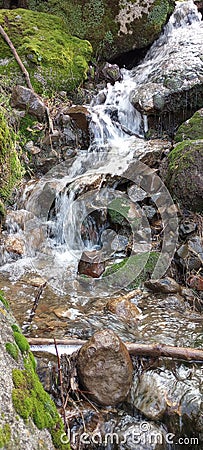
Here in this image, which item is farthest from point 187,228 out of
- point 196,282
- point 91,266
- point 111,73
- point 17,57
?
point 111,73

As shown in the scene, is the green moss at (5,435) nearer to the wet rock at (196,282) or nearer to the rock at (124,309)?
the rock at (124,309)

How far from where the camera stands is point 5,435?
4.91ft

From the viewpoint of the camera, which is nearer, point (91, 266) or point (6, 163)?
point (6, 163)

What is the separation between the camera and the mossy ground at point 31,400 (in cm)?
171

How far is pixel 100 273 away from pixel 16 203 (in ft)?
6.34

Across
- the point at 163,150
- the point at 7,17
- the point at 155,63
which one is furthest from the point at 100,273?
the point at 7,17

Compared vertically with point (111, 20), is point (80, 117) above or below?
below

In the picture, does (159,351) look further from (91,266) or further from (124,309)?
(91,266)

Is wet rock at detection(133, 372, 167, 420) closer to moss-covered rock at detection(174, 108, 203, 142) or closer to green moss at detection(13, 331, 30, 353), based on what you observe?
green moss at detection(13, 331, 30, 353)

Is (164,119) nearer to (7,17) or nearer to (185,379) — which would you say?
(7,17)

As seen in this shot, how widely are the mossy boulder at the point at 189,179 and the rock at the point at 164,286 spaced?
3.65 feet

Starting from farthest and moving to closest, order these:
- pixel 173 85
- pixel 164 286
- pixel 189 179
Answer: pixel 173 85 < pixel 189 179 < pixel 164 286

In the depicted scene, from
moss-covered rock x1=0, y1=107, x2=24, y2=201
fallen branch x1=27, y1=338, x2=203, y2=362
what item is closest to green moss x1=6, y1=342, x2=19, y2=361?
fallen branch x1=27, y1=338, x2=203, y2=362

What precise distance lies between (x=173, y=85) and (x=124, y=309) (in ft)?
16.5
